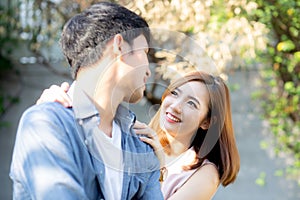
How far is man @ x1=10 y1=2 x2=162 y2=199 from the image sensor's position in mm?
1128

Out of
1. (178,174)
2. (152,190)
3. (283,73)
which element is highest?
(152,190)

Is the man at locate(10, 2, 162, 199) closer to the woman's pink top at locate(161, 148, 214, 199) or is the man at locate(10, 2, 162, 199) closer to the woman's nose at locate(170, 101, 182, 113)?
the woman's nose at locate(170, 101, 182, 113)

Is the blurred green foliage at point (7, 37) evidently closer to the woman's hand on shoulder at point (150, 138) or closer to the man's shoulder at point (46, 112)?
the woman's hand on shoulder at point (150, 138)

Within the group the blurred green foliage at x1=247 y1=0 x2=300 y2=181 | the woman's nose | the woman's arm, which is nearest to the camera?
the woman's nose

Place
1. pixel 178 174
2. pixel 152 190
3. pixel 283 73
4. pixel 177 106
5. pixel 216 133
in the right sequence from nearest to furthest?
pixel 152 190 → pixel 177 106 → pixel 216 133 → pixel 178 174 → pixel 283 73

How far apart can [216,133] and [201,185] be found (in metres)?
0.19

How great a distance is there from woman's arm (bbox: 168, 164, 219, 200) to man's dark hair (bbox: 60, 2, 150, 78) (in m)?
0.73

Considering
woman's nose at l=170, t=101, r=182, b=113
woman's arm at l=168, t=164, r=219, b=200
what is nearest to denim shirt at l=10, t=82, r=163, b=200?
woman's nose at l=170, t=101, r=182, b=113

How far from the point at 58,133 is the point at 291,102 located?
3157 mm

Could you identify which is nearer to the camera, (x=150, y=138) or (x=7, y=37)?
(x=150, y=138)

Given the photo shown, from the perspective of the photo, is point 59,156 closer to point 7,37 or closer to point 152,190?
point 152,190

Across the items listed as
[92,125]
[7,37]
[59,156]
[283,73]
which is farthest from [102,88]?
[7,37]

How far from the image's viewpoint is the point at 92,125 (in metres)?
1.25

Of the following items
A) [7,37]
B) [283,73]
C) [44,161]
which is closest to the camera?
[44,161]
